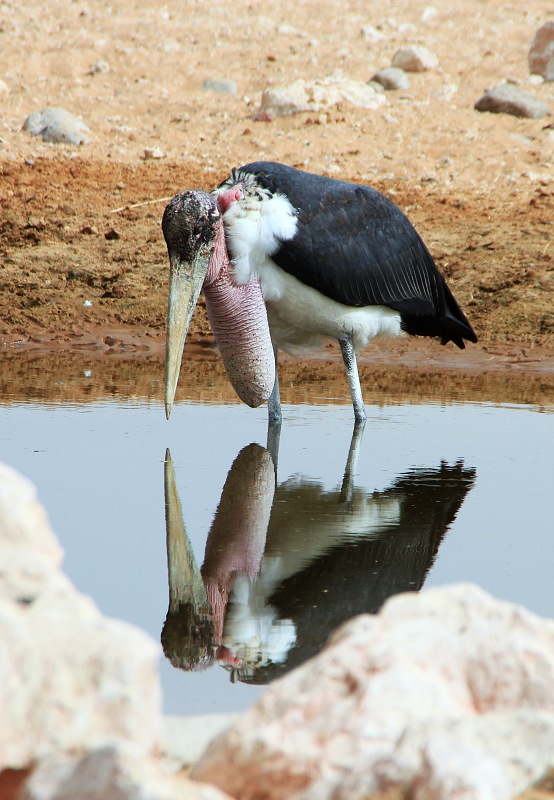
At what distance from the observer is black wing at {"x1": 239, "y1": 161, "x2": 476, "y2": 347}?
5.61m

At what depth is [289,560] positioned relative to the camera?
3783 mm

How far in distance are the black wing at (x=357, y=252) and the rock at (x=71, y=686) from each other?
3.69 m

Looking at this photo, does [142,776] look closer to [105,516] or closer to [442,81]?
[105,516]

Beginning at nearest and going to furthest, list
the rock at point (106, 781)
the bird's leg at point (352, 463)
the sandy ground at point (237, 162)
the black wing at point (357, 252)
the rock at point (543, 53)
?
the rock at point (106, 781), the bird's leg at point (352, 463), the black wing at point (357, 252), the sandy ground at point (237, 162), the rock at point (543, 53)

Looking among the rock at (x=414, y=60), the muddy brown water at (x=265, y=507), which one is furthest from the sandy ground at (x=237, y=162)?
the muddy brown water at (x=265, y=507)

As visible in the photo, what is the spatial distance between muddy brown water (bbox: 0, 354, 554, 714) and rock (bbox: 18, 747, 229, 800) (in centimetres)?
74

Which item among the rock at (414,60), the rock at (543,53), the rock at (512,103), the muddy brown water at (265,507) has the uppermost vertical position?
the rock at (543,53)

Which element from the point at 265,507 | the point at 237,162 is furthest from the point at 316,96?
the point at 265,507

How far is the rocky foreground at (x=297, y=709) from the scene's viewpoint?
76.4 inches

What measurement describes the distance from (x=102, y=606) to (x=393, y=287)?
3.36 m

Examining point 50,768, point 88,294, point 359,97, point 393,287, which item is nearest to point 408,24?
point 359,97

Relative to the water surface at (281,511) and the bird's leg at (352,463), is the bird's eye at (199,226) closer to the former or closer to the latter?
the water surface at (281,511)

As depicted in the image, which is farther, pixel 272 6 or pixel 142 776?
pixel 272 6

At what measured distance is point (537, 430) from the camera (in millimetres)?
5883
